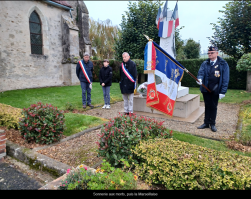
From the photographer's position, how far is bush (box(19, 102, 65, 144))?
148 inches

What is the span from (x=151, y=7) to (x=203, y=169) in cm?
1446

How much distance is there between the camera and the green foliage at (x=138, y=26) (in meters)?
13.8

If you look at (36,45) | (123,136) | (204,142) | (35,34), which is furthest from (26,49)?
(204,142)

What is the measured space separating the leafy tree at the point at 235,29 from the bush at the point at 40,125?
13.6 metres

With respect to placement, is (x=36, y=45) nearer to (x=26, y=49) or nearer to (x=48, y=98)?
(x=26, y=49)

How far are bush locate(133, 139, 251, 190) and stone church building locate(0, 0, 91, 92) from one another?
11.9 metres

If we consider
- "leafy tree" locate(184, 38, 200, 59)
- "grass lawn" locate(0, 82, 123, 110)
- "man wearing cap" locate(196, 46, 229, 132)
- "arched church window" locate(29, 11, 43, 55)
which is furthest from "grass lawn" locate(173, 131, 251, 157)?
"leafy tree" locate(184, 38, 200, 59)

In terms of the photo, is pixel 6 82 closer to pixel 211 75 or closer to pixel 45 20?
pixel 45 20

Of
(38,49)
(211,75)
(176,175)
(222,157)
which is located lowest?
(176,175)

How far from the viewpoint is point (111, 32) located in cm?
3172

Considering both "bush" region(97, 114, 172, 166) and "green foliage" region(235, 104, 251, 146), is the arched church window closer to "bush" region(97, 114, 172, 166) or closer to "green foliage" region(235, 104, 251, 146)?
"bush" region(97, 114, 172, 166)

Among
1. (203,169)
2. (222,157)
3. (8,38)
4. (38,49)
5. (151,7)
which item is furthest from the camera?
(151,7)

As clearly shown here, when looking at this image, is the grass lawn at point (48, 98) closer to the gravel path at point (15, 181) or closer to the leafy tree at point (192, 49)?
the gravel path at point (15, 181)

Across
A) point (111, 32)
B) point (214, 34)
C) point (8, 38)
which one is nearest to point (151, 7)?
point (214, 34)
